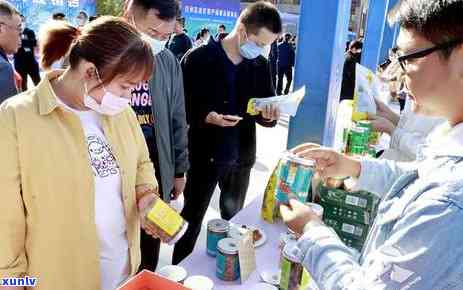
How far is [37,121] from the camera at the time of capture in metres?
1.18

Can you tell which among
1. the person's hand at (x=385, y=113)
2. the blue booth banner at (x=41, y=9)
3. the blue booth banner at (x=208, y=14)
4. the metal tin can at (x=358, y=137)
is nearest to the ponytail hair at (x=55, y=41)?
the metal tin can at (x=358, y=137)

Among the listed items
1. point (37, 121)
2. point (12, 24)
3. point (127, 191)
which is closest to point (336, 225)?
point (127, 191)

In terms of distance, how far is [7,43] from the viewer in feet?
9.55

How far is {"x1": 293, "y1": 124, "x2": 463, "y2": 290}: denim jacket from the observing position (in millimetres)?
671

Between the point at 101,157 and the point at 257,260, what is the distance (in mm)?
699

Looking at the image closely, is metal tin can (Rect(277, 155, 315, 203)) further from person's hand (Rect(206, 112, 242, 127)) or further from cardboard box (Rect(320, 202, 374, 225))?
person's hand (Rect(206, 112, 242, 127))

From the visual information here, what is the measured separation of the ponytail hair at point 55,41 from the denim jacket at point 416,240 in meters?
1.13

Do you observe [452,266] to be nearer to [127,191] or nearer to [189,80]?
[127,191]

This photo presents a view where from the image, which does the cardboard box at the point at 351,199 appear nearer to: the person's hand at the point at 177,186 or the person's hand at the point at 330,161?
the person's hand at the point at 330,161

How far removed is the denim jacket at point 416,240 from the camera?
671 millimetres

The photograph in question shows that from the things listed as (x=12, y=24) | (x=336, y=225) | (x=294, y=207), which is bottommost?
(x=336, y=225)

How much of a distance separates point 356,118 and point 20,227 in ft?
6.33

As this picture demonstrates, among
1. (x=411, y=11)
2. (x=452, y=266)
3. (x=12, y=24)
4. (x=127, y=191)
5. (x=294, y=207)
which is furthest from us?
(x=12, y=24)

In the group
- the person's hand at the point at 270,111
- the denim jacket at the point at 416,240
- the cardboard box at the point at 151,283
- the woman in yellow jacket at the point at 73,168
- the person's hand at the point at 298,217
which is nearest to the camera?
the denim jacket at the point at 416,240
